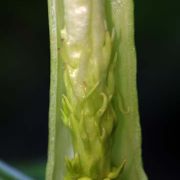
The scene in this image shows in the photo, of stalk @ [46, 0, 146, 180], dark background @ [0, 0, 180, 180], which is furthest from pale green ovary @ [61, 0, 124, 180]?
dark background @ [0, 0, 180, 180]

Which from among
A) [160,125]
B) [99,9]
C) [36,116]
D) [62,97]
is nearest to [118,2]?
[99,9]

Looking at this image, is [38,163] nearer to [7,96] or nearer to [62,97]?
[7,96]

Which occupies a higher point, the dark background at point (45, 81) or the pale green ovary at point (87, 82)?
the pale green ovary at point (87, 82)

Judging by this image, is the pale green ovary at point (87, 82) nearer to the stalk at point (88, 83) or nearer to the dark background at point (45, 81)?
the stalk at point (88, 83)

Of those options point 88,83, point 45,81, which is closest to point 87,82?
point 88,83

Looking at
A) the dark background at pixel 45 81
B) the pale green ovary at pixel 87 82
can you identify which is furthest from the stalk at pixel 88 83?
the dark background at pixel 45 81

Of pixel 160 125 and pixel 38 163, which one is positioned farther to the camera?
pixel 160 125

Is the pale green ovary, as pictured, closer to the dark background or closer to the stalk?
the stalk
